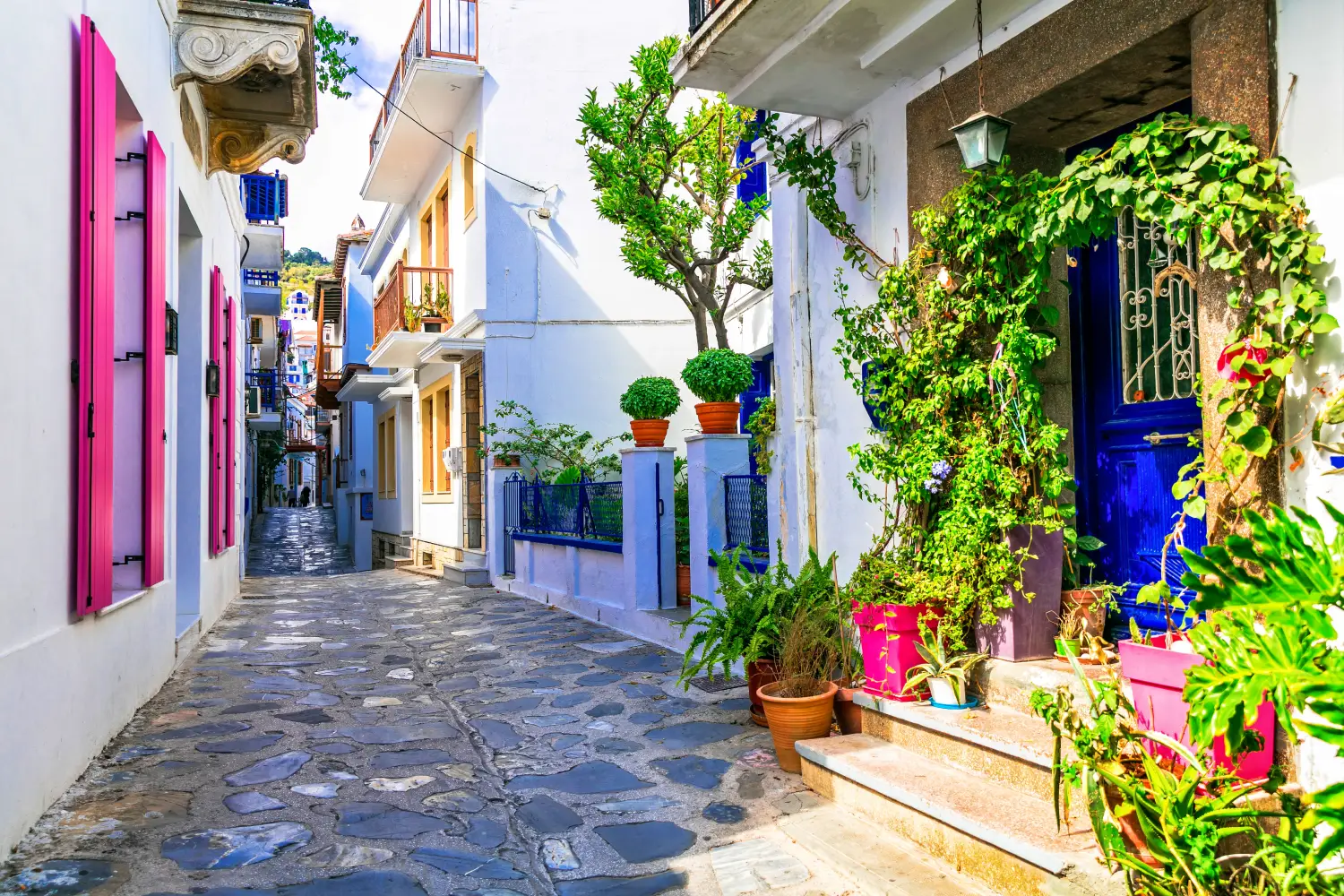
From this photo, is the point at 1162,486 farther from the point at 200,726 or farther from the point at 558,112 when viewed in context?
the point at 558,112

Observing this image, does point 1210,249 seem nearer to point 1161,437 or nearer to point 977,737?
point 1161,437

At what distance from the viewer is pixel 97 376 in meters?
4.54

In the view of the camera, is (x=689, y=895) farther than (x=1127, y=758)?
Yes

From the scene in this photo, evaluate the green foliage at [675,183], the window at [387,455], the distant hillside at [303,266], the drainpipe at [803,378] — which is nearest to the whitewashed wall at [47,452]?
the drainpipe at [803,378]

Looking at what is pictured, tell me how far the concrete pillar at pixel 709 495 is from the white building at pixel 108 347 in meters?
3.72

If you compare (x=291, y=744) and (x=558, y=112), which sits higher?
(x=558, y=112)

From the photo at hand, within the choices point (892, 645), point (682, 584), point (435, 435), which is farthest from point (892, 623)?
point (435, 435)

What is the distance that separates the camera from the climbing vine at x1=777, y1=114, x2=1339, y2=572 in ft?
10.5

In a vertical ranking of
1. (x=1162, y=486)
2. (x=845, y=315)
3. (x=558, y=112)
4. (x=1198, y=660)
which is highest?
(x=558, y=112)

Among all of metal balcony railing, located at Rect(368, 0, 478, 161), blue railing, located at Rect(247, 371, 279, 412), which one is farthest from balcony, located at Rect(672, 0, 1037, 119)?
blue railing, located at Rect(247, 371, 279, 412)

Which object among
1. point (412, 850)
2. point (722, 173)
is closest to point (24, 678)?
point (412, 850)

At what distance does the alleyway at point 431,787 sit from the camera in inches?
139

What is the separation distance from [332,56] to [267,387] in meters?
21.5

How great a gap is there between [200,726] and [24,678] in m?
2.07
